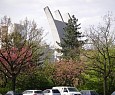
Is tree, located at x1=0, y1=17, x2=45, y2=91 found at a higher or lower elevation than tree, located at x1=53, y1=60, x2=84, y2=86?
higher

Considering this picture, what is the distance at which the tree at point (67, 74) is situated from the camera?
5410cm

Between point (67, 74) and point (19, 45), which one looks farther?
point (67, 74)

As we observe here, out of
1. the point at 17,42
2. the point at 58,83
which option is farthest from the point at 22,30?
the point at 58,83

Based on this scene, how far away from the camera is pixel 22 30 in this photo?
151 ft

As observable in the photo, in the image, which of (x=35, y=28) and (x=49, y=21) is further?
(x=49, y=21)

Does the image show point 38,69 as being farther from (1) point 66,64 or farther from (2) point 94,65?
(2) point 94,65

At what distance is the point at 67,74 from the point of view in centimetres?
5538

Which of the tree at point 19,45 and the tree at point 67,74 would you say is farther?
the tree at point 67,74

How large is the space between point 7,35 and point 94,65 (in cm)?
1297

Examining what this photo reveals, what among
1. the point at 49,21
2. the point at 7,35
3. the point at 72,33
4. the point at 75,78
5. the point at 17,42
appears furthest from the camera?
the point at 49,21

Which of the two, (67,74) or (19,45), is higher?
(19,45)

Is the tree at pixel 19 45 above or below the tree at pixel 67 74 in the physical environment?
above

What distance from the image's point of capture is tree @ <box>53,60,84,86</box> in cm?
5410

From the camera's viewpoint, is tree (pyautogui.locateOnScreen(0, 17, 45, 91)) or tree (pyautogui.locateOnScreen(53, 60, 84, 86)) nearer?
tree (pyautogui.locateOnScreen(0, 17, 45, 91))
